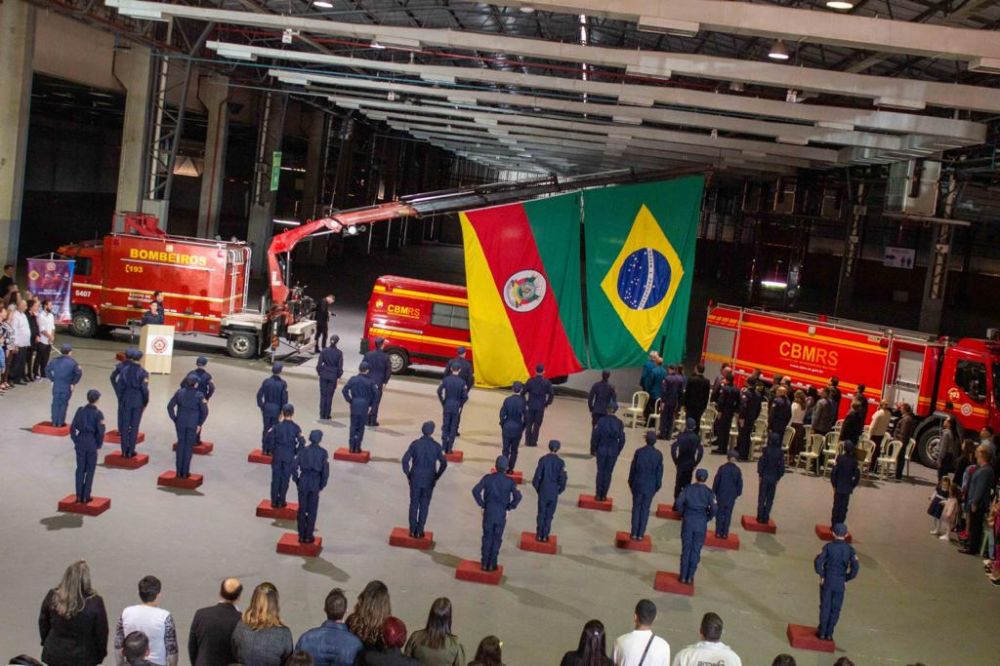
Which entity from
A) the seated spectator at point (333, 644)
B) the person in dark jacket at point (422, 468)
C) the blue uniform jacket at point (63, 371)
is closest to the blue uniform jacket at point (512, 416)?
the person in dark jacket at point (422, 468)

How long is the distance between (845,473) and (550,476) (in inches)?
201

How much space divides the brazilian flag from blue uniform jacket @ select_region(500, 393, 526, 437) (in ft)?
22.0

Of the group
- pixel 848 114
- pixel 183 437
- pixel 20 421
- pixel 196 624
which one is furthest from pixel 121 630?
pixel 848 114

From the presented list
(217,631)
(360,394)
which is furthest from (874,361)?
(217,631)

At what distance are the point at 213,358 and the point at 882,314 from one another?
113ft

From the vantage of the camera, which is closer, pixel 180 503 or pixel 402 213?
pixel 180 503

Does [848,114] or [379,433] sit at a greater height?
[848,114]

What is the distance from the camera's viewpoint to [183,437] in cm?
1512

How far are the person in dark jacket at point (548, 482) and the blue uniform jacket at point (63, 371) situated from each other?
7.12 meters

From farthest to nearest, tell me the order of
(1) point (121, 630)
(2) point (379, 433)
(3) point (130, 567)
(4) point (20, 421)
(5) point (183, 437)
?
1. (2) point (379, 433)
2. (4) point (20, 421)
3. (5) point (183, 437)
4. (3) point (130, 567)
5. (1) point (121, 630)

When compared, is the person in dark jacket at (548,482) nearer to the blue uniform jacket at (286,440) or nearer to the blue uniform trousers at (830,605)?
the blue uniform jacket at (286,440)

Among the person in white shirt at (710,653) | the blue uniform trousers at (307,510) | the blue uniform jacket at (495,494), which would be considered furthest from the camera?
the blue uniform trousers at (307,510)

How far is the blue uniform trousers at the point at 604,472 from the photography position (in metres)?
16.9

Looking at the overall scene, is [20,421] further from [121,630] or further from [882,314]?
[882,314]
